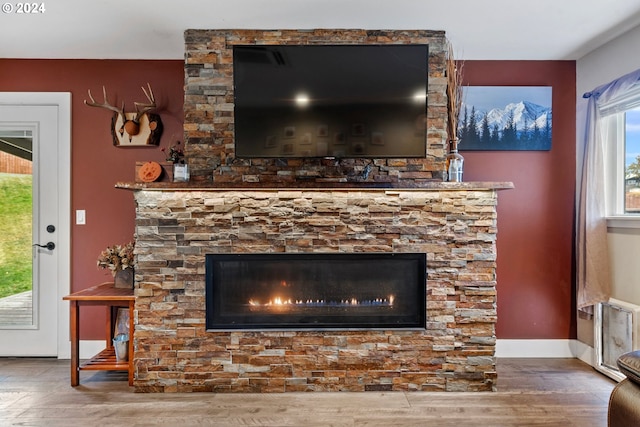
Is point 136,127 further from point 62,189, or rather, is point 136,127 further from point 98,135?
point 62,189

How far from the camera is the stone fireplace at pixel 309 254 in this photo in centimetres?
265

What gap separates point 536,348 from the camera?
3.27 m

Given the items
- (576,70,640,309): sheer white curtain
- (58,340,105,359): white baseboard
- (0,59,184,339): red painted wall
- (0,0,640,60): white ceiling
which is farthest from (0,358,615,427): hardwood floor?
(0,0,640,60): white ceiling

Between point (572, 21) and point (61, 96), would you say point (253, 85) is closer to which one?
point (61, 96)

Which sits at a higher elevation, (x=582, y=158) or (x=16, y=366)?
(x=582, y=158)

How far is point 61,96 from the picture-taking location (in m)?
3.23

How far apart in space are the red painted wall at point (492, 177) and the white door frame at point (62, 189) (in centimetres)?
4

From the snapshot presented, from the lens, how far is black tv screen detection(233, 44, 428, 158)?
2604 millimetres

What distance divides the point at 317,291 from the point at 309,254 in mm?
260

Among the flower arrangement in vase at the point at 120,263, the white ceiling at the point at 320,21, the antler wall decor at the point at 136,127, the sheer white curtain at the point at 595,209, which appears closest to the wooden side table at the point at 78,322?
the flower arrangement in vase at the point at 120,263

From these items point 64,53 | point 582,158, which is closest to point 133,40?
point 64,53

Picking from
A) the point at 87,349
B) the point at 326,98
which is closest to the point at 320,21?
the point at 326,98

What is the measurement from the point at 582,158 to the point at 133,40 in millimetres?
3395

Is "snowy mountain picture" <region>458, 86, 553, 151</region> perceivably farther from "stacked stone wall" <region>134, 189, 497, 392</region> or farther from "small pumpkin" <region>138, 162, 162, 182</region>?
"small pumpkin" <region>138, 162, 162, 182</region>
